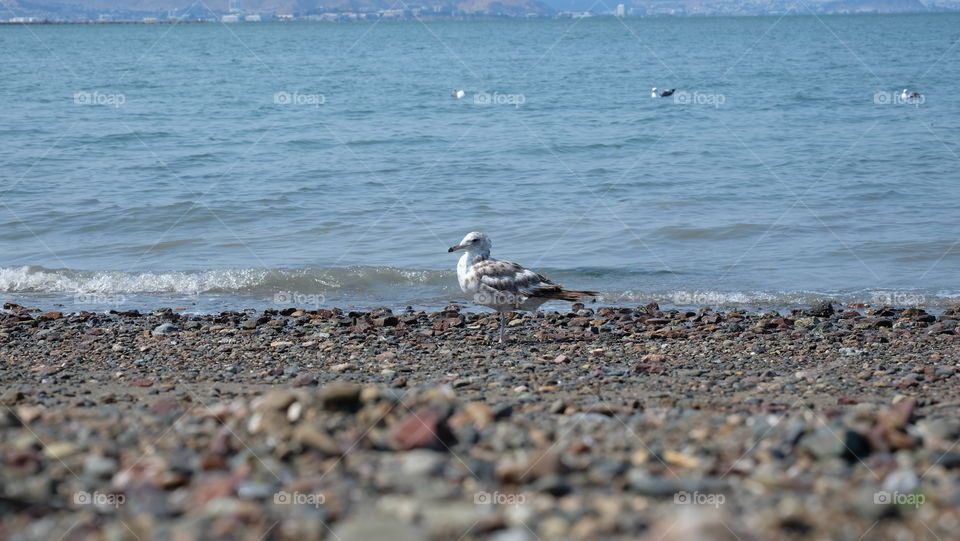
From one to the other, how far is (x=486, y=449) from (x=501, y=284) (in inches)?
192

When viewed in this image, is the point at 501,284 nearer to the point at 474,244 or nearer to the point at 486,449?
the point at 474,244

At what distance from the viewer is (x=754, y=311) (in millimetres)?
11828

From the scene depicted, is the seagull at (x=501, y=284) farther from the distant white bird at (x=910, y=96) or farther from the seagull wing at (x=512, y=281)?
the distant white bird at (x=910, y=96)

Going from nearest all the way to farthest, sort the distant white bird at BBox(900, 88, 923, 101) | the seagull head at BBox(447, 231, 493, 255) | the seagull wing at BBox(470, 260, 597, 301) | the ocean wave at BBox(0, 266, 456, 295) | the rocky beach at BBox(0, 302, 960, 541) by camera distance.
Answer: the rocky beach at BBox(0, 302, 960, 541)
the seagull wing at BBox(470, 260, 597, 301)
the seagull head at BBox(447, 231, 493, 255)
the ocean wave at BBox(0, 266, 456, 295)
the distant white bird at BBox(900, 88, 923, 101)

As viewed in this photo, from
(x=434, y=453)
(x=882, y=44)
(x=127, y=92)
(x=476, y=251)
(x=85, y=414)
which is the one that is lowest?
(x=85, y=414)

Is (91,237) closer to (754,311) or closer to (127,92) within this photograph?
(754,311)

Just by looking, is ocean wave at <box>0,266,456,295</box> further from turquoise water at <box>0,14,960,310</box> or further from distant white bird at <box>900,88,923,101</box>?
distant white bird at <box>900,88,923,101</box>

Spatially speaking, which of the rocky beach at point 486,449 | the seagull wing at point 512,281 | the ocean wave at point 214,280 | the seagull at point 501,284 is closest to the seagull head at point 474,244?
the seagull at point 501,284

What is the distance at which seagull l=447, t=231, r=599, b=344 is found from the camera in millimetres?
9906

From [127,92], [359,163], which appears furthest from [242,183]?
[127,92]

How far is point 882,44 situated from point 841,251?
5982 cm

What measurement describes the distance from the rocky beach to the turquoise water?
437 cm

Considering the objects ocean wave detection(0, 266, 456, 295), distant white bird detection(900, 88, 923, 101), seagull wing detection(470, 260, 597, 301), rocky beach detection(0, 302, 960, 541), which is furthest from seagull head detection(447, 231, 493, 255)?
distant white bird detection(900, 88, 923, 101)

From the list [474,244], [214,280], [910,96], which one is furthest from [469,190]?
[910,96]
